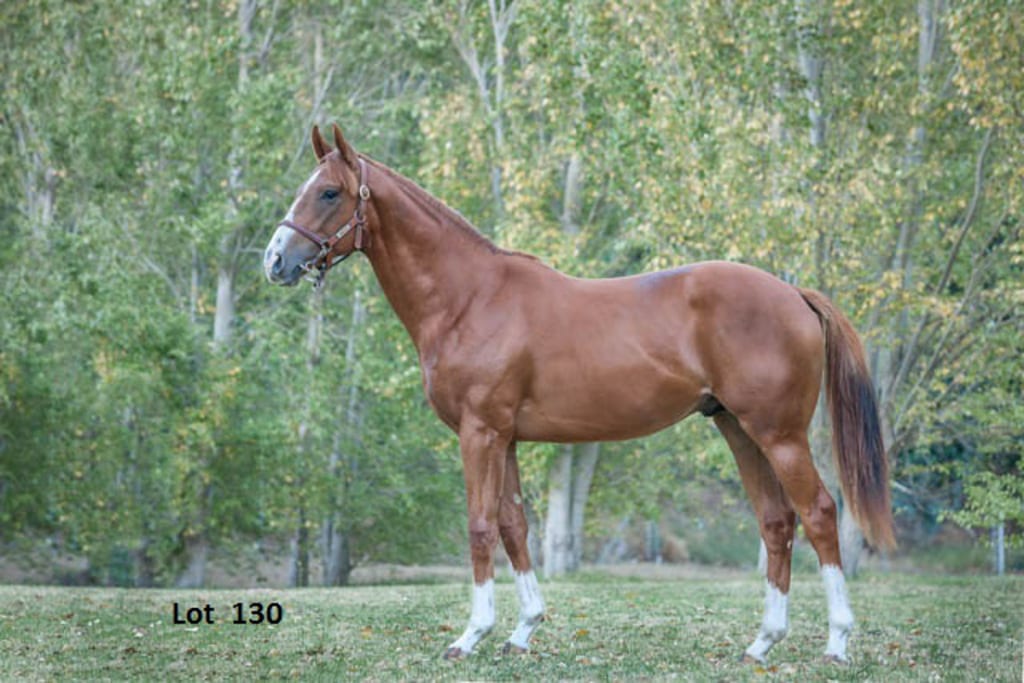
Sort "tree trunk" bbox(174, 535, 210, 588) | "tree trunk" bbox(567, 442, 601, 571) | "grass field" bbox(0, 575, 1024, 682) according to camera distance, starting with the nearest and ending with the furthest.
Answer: "grass field" bbox(0, 575, 1024, 682), "tree trunk" bbox(174, 535, 210, 588), "tree trunk" bbox(567, 442, 601, 571)

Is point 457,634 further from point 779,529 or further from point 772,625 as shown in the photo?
point 779,529

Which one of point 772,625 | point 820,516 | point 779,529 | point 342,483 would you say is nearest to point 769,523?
point 779,529

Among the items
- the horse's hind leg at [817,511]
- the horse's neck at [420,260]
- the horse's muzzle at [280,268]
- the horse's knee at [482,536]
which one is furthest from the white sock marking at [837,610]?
the horse's muzzle at [280,268]

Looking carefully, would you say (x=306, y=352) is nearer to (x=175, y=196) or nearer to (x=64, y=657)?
(x=175, y=196)

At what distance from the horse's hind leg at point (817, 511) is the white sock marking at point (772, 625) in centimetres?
30

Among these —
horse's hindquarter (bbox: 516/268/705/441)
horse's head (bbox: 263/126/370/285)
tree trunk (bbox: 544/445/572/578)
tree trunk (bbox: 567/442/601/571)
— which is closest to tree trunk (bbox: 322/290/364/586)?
tree trunk (bbox: 544/445/572/578)

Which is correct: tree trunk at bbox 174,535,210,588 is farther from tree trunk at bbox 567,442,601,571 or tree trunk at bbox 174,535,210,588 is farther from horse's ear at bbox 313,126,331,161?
horse's ear at bbox 313,126,331,161

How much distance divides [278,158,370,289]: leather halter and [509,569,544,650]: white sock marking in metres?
2.24

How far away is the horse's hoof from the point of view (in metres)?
7.04

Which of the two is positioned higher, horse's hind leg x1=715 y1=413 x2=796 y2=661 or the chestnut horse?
the chestnut horse

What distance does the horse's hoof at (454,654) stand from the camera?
7.04 meters

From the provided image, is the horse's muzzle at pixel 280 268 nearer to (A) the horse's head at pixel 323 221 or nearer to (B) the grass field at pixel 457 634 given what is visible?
(A) the horse's head at pixel 323 221

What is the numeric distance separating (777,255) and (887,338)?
2.14 m

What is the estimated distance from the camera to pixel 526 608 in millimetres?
7438
